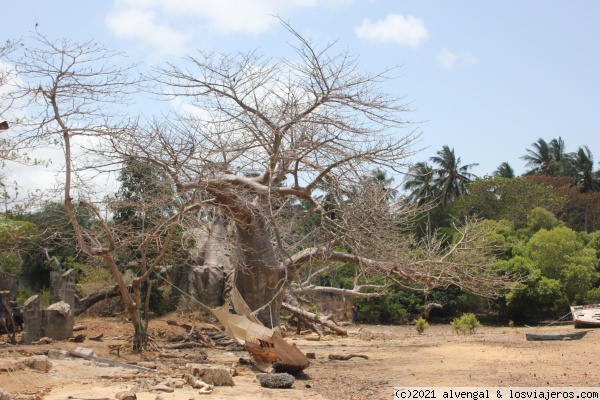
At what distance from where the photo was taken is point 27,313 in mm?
12328

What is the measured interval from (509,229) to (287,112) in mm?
22344

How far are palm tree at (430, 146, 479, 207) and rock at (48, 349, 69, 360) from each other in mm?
36101

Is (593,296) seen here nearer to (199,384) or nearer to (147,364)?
(147,364)

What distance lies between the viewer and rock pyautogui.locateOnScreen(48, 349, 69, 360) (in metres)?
10.1

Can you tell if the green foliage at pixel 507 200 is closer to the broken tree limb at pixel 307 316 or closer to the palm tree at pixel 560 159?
the palm tree at pixel 560 159

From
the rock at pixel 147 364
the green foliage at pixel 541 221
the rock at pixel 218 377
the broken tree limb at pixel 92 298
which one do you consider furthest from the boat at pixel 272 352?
the green foliage at pixel 541 221

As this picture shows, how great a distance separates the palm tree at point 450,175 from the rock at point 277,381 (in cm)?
3670

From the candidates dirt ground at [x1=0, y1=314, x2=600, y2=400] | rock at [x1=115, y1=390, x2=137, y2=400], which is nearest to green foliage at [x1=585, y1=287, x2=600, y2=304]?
dirt ground at [x1=0, y1=314, x2=600, y2=400]

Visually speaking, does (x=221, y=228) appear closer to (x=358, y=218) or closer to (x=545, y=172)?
(x=358, y=218)

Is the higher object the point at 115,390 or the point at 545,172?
the point at 545,172

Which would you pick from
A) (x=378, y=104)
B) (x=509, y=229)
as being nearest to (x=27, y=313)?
(x=378, y=104)

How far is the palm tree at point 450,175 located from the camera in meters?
44.1

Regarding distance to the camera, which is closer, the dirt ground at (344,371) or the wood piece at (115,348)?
the dirt ground at (344,371)

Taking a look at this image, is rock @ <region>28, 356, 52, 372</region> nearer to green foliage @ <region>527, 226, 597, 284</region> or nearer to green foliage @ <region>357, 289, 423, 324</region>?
green foliage @ <region>357, 289, 423, 324</region>
